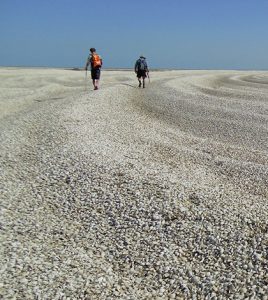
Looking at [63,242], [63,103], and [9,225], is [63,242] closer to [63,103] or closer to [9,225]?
[9,225]

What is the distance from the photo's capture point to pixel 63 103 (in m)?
20.5

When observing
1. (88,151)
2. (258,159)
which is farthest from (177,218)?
(258,159)

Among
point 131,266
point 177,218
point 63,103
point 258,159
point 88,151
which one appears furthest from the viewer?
point 63,103

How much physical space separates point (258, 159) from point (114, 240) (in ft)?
24.1

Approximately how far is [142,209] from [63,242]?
1884 mm

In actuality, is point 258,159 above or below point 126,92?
below

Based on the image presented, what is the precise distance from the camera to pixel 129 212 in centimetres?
838

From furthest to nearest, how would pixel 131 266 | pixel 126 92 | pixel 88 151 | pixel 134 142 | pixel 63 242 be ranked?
pixel 126 92, pixel 134 142, pixel 88 151, pixel 63 242, pixel 131 266

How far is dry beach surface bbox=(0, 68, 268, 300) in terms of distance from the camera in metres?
6.26

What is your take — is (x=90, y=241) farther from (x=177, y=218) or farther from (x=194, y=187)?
(x=194, y=187)

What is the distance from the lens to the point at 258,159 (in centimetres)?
1309

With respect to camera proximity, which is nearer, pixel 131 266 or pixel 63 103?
pixel 131 266

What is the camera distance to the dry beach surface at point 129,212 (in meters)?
6.26

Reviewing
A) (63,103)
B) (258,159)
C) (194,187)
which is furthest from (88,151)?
(63,103)
